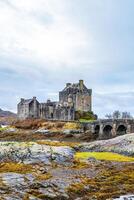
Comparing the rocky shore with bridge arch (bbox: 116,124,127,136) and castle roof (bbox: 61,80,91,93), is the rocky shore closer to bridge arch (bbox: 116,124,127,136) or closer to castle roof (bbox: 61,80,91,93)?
bridge arch (bbox: 116,124,127,136)

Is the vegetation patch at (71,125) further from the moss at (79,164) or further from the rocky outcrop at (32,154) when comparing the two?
the moss at (79,164)

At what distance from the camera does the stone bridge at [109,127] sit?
303 ft

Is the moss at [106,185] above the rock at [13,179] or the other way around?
the other way around

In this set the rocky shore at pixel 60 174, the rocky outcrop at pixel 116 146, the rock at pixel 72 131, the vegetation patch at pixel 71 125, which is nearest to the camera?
the rocky shore at pixel 60 174

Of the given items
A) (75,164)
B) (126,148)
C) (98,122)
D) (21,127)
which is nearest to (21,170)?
(75,164)

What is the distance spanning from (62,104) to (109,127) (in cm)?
2810

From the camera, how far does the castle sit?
398ft

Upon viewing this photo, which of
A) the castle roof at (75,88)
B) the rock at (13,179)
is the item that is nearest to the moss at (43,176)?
the rock at (13,179)

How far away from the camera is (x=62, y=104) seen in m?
124

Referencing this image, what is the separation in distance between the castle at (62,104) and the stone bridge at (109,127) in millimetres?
21094

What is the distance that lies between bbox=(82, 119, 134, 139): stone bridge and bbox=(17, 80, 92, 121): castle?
69.2 feet

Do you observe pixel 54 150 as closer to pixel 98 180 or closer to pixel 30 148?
pixel 30 148

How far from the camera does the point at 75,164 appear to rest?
131 ft

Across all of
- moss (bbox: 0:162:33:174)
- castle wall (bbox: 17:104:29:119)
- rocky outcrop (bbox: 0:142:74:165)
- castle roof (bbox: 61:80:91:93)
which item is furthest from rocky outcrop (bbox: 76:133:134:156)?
castle wall (bbox: 17:104:29:119)
